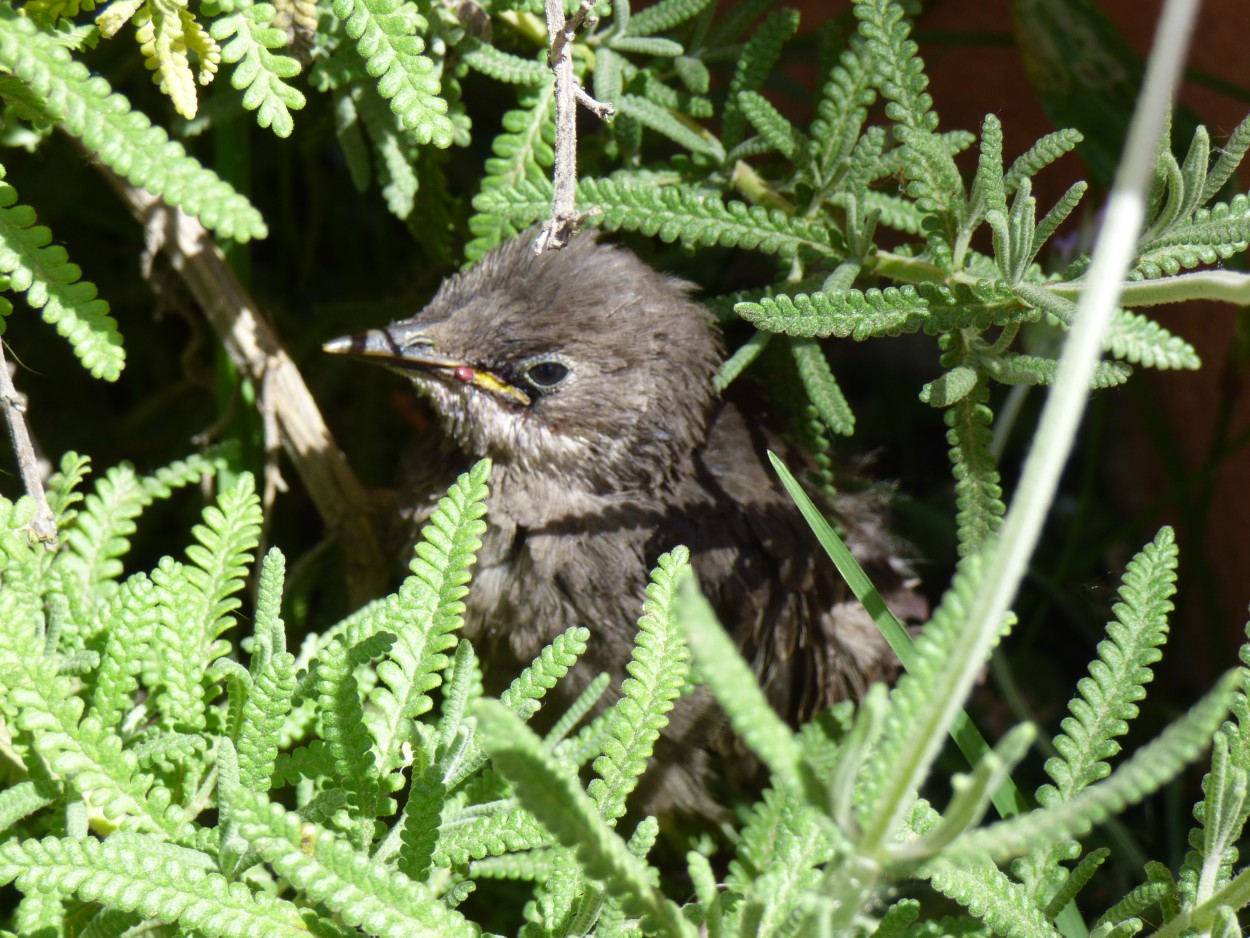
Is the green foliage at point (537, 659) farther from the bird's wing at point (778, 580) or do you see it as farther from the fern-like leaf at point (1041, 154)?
the bird's wing at point (778, 580)

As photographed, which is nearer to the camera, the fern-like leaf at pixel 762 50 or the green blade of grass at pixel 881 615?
the green blade of grass at pixel 881 615

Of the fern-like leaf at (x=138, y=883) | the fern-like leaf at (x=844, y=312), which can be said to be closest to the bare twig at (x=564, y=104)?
the fern-like leaf at (x=844, y=312)

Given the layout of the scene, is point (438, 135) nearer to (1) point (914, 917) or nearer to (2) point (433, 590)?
(2) point (433, 590)

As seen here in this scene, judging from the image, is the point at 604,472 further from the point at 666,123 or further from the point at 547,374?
the point at 666,123

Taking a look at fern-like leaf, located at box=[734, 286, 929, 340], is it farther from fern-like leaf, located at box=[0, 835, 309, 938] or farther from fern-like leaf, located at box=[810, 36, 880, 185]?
fern-like leaf, located at box=[0, 835, 309, 938]

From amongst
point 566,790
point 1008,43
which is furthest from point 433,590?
point 1008,43

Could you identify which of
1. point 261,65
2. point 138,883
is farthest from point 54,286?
point 138,883

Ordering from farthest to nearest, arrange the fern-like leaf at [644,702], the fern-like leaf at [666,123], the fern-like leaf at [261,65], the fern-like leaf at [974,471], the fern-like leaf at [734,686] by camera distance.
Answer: the fern-like leaf at [666,123] → the fern-like leaf at [974,471] → the fern-like leaf at [261,65] → the fern-like leaf at [644,702] → the fern-like leaf at [734,686]
